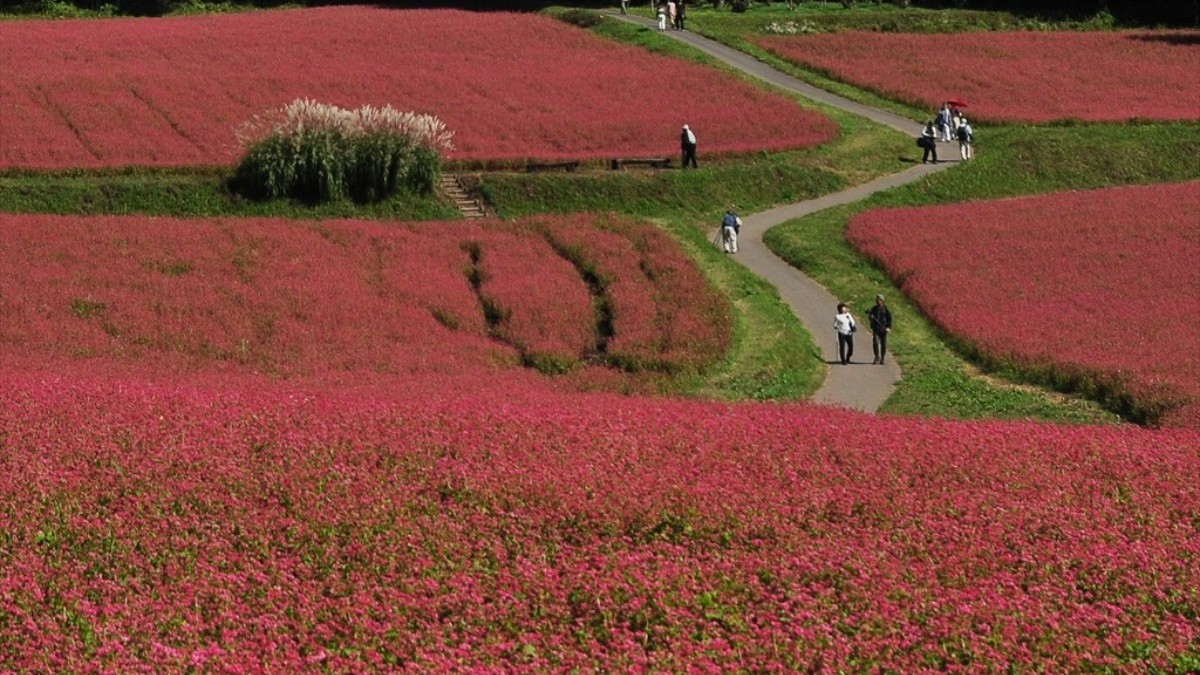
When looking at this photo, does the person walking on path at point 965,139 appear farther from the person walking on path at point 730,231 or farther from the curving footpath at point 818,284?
the person walking on path at point 730,231

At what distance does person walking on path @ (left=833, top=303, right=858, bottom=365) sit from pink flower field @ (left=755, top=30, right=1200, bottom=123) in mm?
30326

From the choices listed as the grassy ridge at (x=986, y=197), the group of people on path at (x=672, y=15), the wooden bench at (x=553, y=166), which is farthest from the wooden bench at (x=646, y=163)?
the group of people on path at (x=672, y=15)

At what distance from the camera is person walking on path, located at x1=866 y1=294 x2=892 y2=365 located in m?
34.1

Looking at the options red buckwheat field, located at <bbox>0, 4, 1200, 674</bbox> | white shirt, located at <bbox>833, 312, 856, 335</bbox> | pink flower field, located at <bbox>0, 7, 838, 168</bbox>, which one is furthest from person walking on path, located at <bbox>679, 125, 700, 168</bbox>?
white shirt, located at <bbox>833, 312, 856, 335</bbox>

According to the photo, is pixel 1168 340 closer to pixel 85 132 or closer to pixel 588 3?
pixel 85 132

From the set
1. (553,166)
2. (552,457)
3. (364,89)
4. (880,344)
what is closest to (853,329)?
(880,344)

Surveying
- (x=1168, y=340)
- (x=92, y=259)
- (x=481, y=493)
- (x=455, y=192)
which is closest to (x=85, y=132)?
(x=455, y=192)

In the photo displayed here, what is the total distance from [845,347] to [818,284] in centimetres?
730

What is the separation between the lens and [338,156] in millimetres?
45500

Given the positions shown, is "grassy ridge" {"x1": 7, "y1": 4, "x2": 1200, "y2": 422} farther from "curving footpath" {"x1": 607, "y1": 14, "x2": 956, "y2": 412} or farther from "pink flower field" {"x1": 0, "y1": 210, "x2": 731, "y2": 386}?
"pink flower field" {"x1": 0, "y1": 210, "x2": 731, "y2": 386}

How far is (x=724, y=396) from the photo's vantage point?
31.4 m

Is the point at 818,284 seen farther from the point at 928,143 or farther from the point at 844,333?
the point at 928,143

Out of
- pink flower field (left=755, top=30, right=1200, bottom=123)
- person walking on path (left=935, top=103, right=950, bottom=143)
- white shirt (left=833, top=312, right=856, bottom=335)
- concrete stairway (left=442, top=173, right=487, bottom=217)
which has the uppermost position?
pink flower field (left=755, top=30, right=1200, bottom=123)

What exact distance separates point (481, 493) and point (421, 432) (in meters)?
2.74
